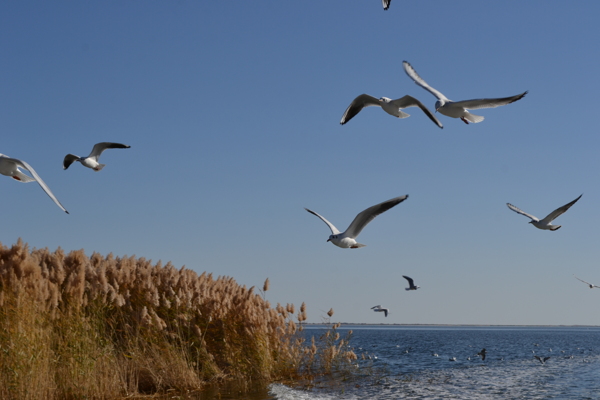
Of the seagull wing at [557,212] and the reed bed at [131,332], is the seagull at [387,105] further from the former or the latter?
the seagull wing at [557,212]

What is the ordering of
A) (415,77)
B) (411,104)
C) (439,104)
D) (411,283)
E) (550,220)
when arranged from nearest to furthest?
(439,104) < (411,104) < (415,77) < (550,220) < (411,283)

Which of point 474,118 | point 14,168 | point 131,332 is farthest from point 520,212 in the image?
point 14,168

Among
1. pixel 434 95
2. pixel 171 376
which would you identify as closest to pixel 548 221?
pixel 434 95

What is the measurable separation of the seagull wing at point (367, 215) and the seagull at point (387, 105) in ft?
5.91

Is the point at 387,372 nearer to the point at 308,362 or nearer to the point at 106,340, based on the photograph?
the point at 308,362

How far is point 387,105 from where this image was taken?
1267cm

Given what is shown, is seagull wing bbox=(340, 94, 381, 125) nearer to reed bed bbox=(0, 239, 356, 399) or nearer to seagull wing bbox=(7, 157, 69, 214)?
reed bed bbox=(0, 239, 356, 399)

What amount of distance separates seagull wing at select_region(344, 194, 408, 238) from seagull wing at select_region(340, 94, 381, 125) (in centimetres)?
294

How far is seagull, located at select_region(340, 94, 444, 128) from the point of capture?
39.6ft

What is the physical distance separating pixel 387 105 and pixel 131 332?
22.4 feet

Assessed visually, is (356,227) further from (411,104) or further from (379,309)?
(379,309)

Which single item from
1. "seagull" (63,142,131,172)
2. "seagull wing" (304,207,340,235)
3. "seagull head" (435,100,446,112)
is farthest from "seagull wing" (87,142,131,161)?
"seagull head" (435,100,446,112)

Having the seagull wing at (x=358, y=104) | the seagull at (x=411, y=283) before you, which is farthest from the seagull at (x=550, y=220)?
the seagull at (x=411, y=283)

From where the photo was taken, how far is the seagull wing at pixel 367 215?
1062 centimetres
